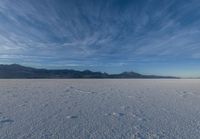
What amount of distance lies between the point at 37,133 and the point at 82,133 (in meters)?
0.85

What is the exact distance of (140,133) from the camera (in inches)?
123

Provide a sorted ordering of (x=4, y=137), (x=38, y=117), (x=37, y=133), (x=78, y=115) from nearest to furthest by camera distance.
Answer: (x=4, y=137), (x=37, y=133), (x=38, y=117), (x=78, y=115)

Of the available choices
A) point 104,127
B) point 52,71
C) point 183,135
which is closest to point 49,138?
point 104,127

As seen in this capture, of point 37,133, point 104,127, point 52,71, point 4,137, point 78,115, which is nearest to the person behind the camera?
point 4,137

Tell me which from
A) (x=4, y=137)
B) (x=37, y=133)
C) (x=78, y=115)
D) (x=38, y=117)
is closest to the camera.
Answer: (x=4, y=137)

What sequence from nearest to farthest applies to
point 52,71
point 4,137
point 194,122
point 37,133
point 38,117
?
point 4,137, point 37,133, point 194,122, point 38,117, point 52,71

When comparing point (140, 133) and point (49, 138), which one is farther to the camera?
point (140, 133)

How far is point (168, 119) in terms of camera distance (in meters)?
4.04

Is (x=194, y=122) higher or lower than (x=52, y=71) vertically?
lower

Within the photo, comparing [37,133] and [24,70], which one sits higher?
[24,70]

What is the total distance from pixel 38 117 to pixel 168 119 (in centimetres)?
328

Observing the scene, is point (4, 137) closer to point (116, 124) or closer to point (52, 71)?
point (116, 124)

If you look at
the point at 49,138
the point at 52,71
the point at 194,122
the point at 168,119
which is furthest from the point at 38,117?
the point at 52,71

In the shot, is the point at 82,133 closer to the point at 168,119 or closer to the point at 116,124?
the point at 116,124
